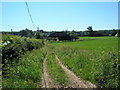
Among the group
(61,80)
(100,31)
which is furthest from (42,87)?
(100,31)

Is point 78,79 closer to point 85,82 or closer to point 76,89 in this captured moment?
point 85,82

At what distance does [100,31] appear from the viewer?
353 feet

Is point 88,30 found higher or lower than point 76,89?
higher

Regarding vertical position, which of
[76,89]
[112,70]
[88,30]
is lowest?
[76,89]

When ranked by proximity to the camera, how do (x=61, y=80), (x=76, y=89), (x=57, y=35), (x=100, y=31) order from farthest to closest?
(x=100, y=31)
(x=57, y=35)
(x=61, y=80)
(x=76, y=89)

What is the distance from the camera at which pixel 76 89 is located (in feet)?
17.2

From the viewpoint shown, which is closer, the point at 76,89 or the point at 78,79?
the point at 76,89

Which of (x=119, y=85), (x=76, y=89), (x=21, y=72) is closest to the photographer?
(x=119, y=85)

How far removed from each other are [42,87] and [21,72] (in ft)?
5.58

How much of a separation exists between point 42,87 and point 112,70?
3104 millimetres

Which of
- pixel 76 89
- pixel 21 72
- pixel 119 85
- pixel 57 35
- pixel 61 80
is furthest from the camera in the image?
pixel 57 35

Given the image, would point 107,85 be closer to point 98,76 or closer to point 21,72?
point 98,76

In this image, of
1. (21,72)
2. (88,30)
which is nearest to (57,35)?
(88,30)

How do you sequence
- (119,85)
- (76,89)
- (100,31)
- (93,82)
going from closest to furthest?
(119,85), (76,89), (93,82), (100,31)
